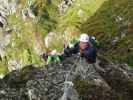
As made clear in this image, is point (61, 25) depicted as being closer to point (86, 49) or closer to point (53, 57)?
point (53, 57)

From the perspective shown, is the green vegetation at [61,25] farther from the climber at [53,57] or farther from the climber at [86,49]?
the climber at [86,49]

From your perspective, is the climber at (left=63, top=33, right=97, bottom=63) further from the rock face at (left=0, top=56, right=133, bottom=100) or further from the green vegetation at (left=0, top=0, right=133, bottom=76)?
the green vegetation at (left=0, top=0, right=133, bottom=76)

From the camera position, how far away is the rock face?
23.4m

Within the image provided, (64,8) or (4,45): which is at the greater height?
(64,8)

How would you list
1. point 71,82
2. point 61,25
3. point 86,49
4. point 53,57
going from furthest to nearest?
point 61,25, point 53,57, point 86,49, point 71,82

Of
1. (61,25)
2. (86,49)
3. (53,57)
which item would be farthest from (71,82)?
(61,25)

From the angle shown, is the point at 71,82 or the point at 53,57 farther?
the point at 53,57

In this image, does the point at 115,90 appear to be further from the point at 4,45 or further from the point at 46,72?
the point at 4,45

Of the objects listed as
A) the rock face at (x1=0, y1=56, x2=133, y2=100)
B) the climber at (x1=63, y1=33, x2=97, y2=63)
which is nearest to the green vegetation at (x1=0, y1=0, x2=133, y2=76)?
the rock face at (x1=0, y1=56, x2=133, y2=100)

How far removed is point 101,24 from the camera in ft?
246

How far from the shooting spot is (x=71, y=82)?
80.2ft

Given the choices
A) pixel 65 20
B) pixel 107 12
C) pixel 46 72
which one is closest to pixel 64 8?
pixel 65 20

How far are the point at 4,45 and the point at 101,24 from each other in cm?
7370

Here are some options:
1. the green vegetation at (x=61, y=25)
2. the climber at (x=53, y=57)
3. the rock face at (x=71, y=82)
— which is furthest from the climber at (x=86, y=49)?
the green vegetation at (x=61, y=25)
